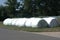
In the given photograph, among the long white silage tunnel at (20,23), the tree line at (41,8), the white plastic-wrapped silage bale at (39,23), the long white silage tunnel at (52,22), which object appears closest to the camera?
the white plastic-wrapped silage bale at (39,23)

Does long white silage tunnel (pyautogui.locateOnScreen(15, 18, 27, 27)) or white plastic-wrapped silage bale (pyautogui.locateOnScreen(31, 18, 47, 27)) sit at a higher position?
white plastic-wrapped silage bale (pyautogui.locateOnScreen(31, 18, 47, 27))

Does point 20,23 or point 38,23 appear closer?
point 38,23

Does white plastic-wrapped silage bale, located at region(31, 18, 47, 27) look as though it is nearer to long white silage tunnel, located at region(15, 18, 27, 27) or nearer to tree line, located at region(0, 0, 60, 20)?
long white silage tunnel, located at region(15, 18, 27, 27)

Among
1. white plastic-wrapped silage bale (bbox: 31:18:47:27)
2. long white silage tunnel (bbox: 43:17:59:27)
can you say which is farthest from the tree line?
white plastic-wrapped silage bale (bbox: 31:18:47:27)

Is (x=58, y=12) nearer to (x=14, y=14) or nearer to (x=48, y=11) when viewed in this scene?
(x=48, y=11)

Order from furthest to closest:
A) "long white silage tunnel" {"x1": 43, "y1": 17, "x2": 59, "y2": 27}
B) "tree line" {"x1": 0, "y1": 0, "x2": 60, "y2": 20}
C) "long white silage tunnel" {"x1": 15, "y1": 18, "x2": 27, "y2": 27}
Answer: "tree line" {"x1": 0, "y1": 0, "x2": 60, "y2": 20}, "long white silage tunnel" {"x1": 15, "y1": 18, "x2": 27, "y2": 27}, "long white silage tunnel" {"x1": 43, "y1": 17, "x2": 59, "y2": 27}

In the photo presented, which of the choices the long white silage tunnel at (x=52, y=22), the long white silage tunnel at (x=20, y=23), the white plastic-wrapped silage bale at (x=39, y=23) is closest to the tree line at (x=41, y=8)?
the long white silage tunnel at (x=20, y=23)

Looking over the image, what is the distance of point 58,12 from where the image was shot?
59.8 metres

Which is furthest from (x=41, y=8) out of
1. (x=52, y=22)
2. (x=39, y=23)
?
(x=39, y=23)

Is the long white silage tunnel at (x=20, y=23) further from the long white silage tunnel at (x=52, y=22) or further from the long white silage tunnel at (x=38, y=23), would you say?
the long white silage tunnel at (x=52, y=22)

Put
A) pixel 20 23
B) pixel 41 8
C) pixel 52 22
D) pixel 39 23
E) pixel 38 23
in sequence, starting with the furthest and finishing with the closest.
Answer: pixel 41 8 < pixel 20 23 < pixel 52 22 < pixel 39 23 < pixel 38 23

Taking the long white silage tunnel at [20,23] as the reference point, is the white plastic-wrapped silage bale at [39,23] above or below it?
above

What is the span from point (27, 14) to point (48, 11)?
314 inches

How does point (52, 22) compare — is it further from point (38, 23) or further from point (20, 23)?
point (20, 23)
